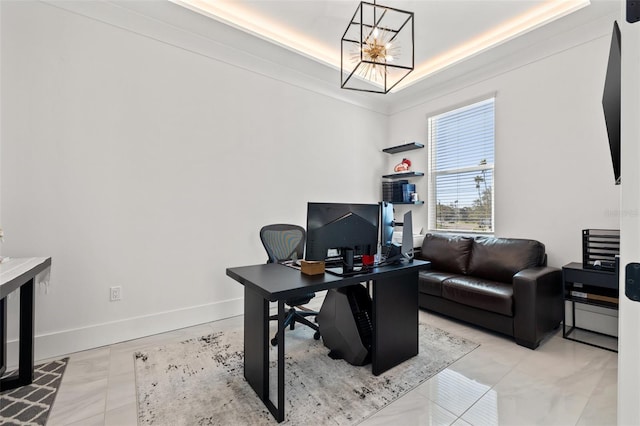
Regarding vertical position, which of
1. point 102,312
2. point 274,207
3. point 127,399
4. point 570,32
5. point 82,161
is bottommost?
point 127,399

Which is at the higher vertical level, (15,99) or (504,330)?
(15,99)

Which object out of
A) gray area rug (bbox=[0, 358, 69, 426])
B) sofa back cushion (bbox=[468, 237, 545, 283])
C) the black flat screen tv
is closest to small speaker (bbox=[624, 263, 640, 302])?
the black flat screen tv

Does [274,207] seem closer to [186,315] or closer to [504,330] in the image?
[186,315]

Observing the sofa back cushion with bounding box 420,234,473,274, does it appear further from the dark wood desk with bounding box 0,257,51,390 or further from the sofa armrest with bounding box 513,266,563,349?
the dark wood desk with bounding box 0,257,51,390

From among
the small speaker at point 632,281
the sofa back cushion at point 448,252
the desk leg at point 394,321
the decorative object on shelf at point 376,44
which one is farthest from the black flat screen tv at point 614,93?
the sofa back cushion at point 448,252

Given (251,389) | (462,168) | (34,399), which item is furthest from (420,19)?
(34,399)

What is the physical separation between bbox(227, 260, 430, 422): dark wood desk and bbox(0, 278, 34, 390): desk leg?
1.40 m

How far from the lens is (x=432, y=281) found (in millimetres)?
3152

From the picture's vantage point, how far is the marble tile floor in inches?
65.1

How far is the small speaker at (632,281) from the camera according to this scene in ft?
2.23

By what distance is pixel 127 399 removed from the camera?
5.99ft

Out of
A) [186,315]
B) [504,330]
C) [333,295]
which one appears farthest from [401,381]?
[186,315]

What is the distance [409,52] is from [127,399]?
426cm

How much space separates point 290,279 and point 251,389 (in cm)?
80
